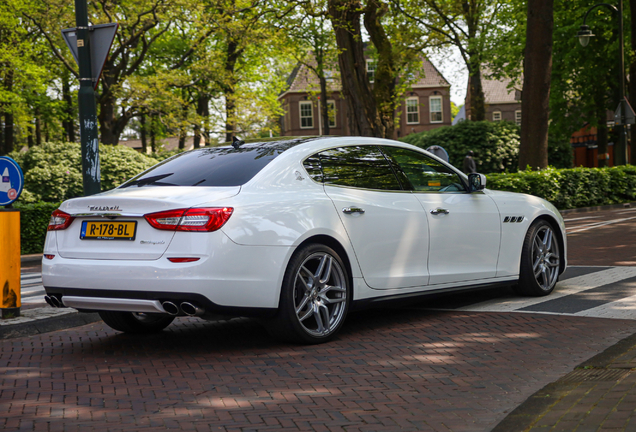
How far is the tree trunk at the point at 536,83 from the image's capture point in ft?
63.9

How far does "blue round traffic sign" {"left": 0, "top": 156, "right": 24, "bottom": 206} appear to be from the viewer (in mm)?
6727

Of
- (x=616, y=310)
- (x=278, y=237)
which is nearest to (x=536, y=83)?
(x=616, y=310)

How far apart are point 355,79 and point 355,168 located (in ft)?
47.5

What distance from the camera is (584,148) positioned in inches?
2387

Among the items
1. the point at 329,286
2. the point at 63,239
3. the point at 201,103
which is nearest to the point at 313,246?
the point at 329,286

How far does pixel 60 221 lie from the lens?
5.40 metres

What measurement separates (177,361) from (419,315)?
7.93 ft

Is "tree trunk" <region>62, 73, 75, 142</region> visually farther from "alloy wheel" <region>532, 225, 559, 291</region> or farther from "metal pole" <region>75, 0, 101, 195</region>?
"alloy wheel" <region>532, 225, 559, 291</region>

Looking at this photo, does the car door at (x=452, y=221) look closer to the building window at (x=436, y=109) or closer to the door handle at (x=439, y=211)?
the door handle at (x=439, y=211)

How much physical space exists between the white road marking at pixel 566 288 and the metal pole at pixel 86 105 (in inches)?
178

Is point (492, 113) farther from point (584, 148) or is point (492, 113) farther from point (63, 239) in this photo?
point (63, 239)

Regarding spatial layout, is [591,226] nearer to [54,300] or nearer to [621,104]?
[621,104]

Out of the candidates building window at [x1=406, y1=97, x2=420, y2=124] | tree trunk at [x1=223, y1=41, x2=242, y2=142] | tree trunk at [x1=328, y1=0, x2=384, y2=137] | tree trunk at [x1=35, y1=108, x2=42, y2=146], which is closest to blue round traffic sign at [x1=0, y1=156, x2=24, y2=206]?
tree trunk at [x1=328, y1=0, x2=384, y2=137]

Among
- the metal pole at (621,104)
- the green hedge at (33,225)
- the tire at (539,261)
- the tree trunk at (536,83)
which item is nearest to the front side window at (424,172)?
the tire at (539,261)
